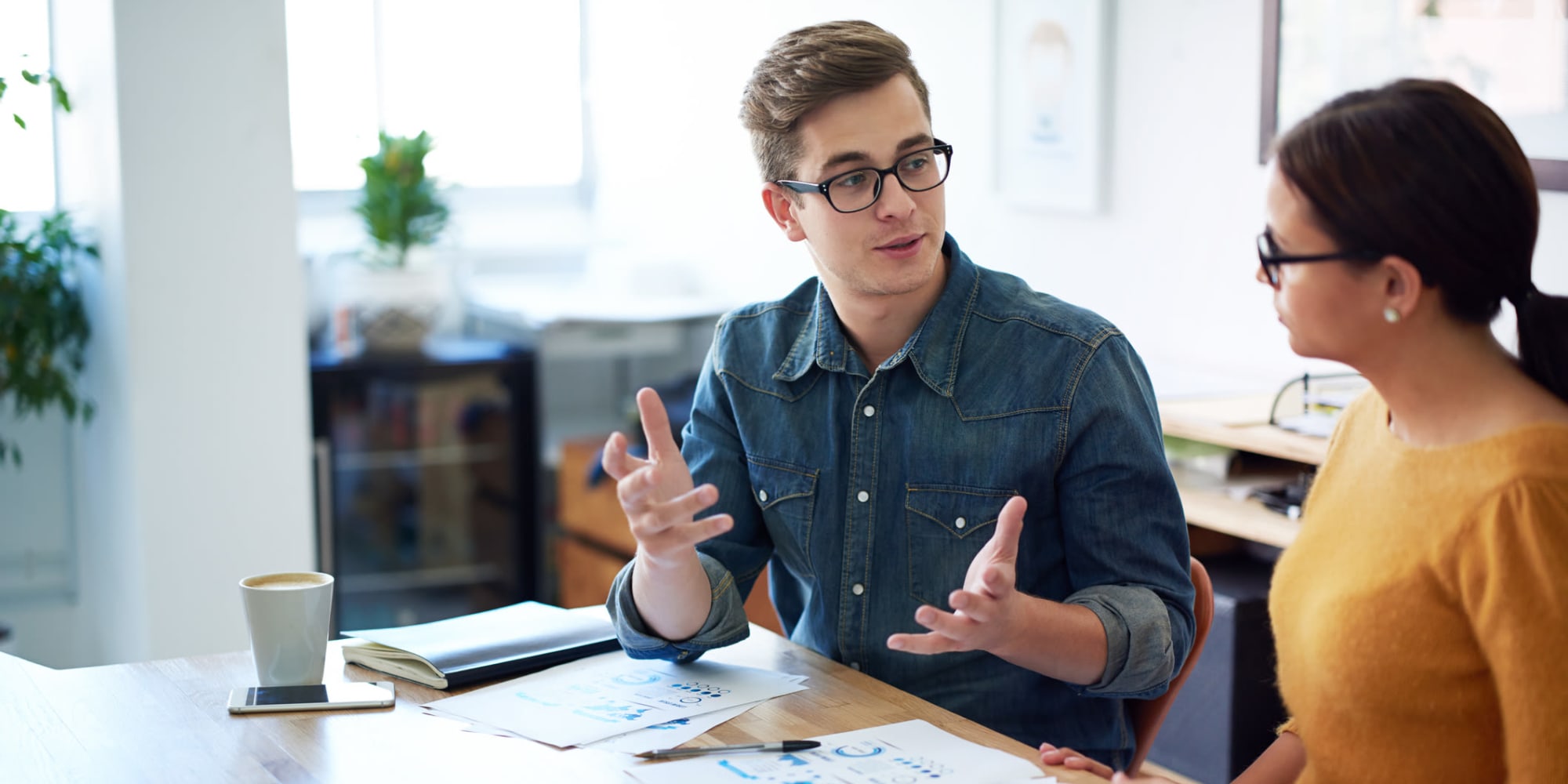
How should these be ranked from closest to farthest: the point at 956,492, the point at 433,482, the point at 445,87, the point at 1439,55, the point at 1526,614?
the point at 1526,614, the point at 956,492, the point at 1439,55, the point at 433,482, the point at 445,87

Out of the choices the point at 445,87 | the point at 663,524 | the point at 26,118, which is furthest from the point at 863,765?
the point at 445,87

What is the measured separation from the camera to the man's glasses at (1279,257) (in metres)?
1.03

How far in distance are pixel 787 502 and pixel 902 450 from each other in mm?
141

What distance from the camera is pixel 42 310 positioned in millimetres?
2928

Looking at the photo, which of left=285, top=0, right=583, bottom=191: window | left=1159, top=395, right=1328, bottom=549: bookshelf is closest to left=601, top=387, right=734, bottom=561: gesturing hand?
left=1159, top=395, right=1328, bottom=549: bookshelf

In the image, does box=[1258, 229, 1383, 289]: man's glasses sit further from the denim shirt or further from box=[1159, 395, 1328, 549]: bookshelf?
box=[1159, 395, 1328, 549]: bookshelf

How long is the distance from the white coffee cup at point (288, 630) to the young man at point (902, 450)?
283 millimetres

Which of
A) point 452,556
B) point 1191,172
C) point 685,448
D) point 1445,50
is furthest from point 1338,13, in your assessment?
point 452,556

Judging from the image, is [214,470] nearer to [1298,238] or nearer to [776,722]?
[776,722]

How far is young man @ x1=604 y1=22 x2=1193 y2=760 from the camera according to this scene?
55.7 inches

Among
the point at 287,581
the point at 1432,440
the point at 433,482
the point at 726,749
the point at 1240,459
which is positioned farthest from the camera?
the point at 433,482

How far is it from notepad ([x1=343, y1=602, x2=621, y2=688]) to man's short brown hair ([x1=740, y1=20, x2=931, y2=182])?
0.55m

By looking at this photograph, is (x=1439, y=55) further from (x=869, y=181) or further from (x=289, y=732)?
(x=289, y=732)

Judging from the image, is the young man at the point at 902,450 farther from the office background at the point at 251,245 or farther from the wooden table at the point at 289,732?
the office background at the point at 251,245
